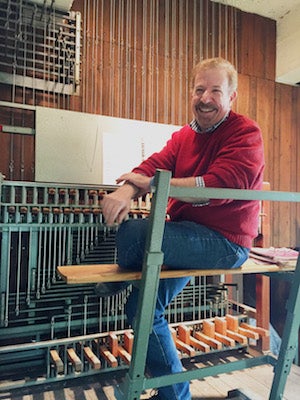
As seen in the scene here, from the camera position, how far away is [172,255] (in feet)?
4.31

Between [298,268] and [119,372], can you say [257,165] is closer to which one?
[298,268]

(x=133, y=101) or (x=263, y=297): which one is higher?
(x=133, y=101)

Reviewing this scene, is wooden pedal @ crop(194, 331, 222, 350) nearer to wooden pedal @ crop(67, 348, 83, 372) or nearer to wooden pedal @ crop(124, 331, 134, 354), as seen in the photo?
wooden pedal @ crop(124, 331, 134, 354)

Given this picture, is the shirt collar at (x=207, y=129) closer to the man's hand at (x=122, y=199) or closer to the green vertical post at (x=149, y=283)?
the man's hand at (x=122, y=199)

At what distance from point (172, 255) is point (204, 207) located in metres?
0.28

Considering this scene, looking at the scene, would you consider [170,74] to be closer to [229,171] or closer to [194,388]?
[229,171]

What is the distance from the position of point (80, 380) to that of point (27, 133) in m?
1.75

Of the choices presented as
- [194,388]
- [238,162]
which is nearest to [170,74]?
[238,162]

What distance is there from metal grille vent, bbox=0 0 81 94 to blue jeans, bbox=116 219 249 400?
173 cm

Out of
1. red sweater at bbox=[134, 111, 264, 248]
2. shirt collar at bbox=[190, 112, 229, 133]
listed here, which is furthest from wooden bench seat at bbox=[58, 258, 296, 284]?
shirt collar at bbox=[190, 112, 229, 133]

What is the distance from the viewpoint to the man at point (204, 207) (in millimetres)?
1334

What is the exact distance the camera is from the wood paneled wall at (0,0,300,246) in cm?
285

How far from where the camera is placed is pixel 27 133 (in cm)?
250

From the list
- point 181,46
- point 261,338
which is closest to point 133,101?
point 181,46
